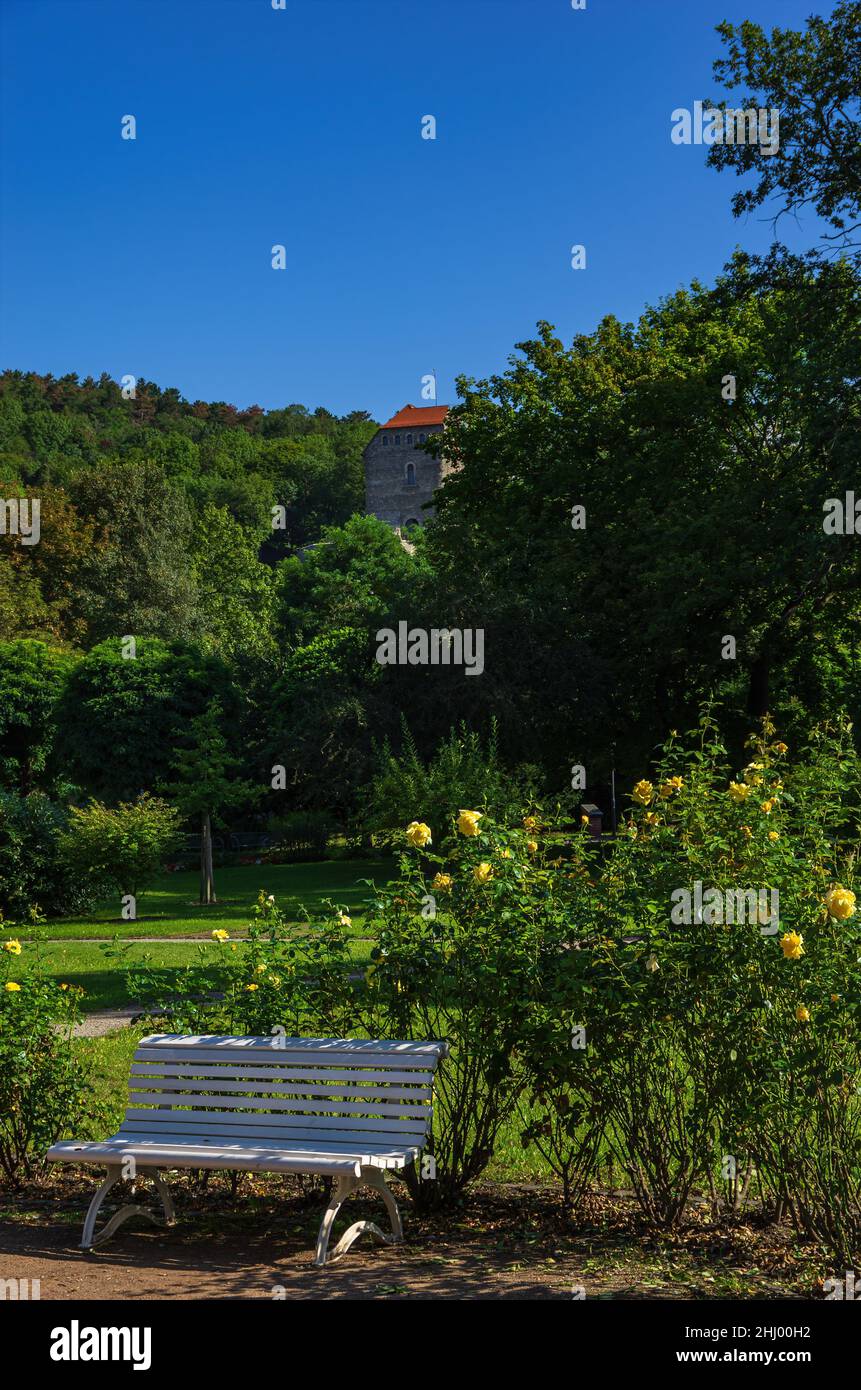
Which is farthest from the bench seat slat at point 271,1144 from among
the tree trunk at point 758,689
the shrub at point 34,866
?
the tree trunk at point 758,689

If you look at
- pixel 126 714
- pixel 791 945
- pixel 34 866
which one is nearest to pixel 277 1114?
pixel 791 945

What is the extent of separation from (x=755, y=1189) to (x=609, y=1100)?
35.7 inches

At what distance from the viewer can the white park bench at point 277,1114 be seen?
213 inches

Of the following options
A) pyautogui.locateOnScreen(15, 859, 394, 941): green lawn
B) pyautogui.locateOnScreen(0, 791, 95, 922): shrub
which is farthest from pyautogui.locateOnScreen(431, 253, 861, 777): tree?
pyautogui.locateOnScreen(0, 791, 95, 922): shrub

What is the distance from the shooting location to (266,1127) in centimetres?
585

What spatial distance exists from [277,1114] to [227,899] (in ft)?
67.6

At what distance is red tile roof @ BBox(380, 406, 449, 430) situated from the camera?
95438 millimetres

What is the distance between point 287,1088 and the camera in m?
5.86

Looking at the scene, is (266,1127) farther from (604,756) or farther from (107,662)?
(107,662)

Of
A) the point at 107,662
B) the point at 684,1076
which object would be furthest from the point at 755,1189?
the point at 107,662

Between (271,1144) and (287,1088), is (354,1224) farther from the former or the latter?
(287,1088)

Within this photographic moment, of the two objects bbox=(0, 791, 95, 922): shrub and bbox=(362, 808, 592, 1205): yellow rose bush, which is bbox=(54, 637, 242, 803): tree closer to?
bbox=(0, 791, 95, 922): shrub

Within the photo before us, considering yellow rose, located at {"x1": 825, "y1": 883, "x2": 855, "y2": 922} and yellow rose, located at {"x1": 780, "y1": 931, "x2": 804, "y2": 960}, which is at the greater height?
yellow rose, located at {"x1": 825, "y1": 883, "x2": 855, "y2": 922}

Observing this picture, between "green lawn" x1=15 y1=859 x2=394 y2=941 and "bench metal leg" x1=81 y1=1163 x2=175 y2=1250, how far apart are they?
6.81 metres
